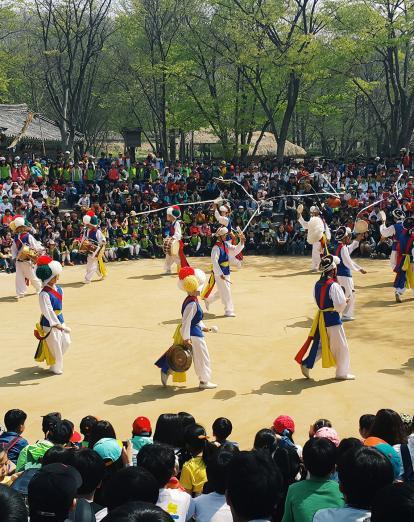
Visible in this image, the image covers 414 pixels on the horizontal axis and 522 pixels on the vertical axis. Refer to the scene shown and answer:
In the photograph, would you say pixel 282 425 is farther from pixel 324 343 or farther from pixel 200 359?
pixel 324 343

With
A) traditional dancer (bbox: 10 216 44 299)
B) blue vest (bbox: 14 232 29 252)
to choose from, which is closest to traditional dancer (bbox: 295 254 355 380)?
traditional dancer (bbox: 10 216 44 299)

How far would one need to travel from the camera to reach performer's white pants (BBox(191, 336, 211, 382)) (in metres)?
9.41

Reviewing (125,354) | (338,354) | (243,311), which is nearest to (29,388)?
(125,354)

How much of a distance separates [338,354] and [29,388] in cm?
428

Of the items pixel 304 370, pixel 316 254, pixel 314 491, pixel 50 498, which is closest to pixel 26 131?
pixel 316 254

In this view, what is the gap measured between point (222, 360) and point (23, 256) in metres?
6.69

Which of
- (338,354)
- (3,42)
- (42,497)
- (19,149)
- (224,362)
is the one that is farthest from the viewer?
(3,42)

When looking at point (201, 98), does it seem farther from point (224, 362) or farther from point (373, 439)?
point (373, 439)

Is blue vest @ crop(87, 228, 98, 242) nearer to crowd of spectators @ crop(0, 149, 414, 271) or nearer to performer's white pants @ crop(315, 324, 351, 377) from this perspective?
crowd of spectators @ crop(0, 149, 414, 271)

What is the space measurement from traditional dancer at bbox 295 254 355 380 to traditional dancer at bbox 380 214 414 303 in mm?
5036

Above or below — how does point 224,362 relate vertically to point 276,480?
below

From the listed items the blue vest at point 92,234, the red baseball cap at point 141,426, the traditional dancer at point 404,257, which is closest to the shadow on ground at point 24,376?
the red baseball cap at point 141,426

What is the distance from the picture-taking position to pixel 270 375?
9.99m

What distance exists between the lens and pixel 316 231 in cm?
1518
